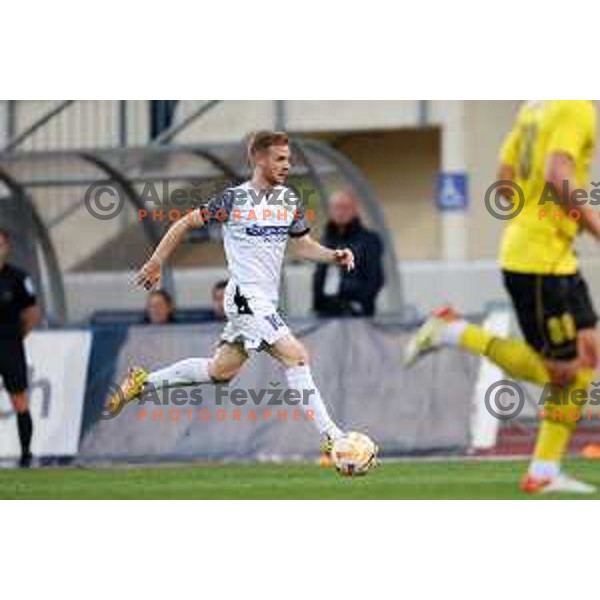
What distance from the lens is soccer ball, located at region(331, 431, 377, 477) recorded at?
42.8ft

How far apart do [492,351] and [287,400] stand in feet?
18.9

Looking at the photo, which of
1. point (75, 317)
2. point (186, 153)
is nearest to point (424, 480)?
point (186, 153)

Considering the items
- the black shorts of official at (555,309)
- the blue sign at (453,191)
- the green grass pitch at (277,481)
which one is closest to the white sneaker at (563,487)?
the green grass pitch at (277,481)

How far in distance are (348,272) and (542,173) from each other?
23.7 ft

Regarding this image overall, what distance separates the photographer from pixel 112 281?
22062 millimetres

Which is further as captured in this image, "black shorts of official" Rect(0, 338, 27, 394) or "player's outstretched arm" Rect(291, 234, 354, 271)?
"black shorts of official" Rect(0, 338, 27, 394)

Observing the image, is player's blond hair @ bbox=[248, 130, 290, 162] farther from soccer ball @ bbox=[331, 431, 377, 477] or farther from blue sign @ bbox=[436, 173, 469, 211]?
blue sign @ bbox=[436, 173, 469, 211]

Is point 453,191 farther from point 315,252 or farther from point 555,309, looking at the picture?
point 555,309

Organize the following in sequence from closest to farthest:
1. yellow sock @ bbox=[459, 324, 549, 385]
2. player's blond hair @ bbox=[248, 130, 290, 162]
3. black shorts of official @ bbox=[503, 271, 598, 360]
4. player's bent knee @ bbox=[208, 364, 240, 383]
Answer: black shorts of official @ bbox=[503, 271, 598, 360] < yellow sock @ bbox=[459, 324, 549, 385] < player's blond hair @ bbox=[248, 130, 290, 162] < player's bent knee @ bbox=[208, 364, 240, 383]

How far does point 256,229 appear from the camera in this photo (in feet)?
43.8

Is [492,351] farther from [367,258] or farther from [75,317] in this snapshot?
[75,317]

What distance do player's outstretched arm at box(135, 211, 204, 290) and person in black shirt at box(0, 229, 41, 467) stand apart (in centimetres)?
589

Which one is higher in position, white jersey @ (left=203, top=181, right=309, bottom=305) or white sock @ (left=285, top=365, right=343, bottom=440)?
white jersey @ (left=203, top=181, right=309, bottom=305)

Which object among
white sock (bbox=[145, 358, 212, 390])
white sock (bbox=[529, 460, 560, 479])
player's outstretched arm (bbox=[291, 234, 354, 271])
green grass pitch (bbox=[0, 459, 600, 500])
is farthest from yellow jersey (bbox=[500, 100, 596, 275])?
white sock (bbox=[145, 358, 212, 390])
